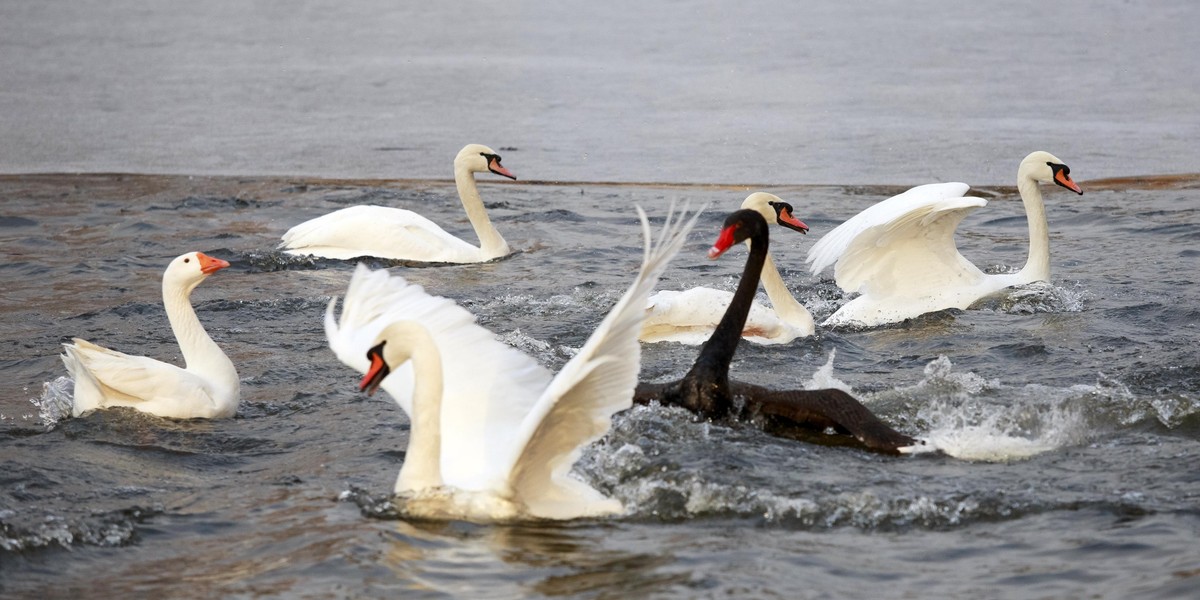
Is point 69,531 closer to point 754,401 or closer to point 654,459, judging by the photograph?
point 654,459

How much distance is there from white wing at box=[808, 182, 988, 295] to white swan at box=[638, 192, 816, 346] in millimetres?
260

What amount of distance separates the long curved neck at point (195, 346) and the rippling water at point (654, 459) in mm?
202

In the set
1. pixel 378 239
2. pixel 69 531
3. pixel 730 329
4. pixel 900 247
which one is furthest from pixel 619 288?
pixel 69 531

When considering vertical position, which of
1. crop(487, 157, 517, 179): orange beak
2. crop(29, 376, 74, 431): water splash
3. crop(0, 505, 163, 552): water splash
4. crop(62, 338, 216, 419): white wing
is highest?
crop(487, 157, 517, 179): orange beak

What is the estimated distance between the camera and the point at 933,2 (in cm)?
2334

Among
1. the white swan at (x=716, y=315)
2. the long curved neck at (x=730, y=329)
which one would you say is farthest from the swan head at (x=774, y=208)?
the long curved neck at (x=730, y=329)

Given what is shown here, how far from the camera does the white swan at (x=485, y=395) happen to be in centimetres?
448

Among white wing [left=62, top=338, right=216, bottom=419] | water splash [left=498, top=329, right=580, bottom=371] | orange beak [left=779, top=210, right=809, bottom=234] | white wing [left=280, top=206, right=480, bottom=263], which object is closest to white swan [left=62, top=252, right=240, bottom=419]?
white wing [left=62, top=338, right=216, bottom=419]

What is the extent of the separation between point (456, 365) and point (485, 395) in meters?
0.17

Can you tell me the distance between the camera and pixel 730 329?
6.12 metres

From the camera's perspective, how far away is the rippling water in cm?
448

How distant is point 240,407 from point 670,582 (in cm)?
292

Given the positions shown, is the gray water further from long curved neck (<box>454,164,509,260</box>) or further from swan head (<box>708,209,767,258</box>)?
swan head (<box>708,209,767,258</box>)

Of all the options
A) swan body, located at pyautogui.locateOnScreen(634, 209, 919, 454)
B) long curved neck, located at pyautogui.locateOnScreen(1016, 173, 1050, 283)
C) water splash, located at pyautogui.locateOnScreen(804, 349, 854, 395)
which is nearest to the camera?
swan body, located at pyautogui.locateOnScreen(634, 209, 919, 454)
